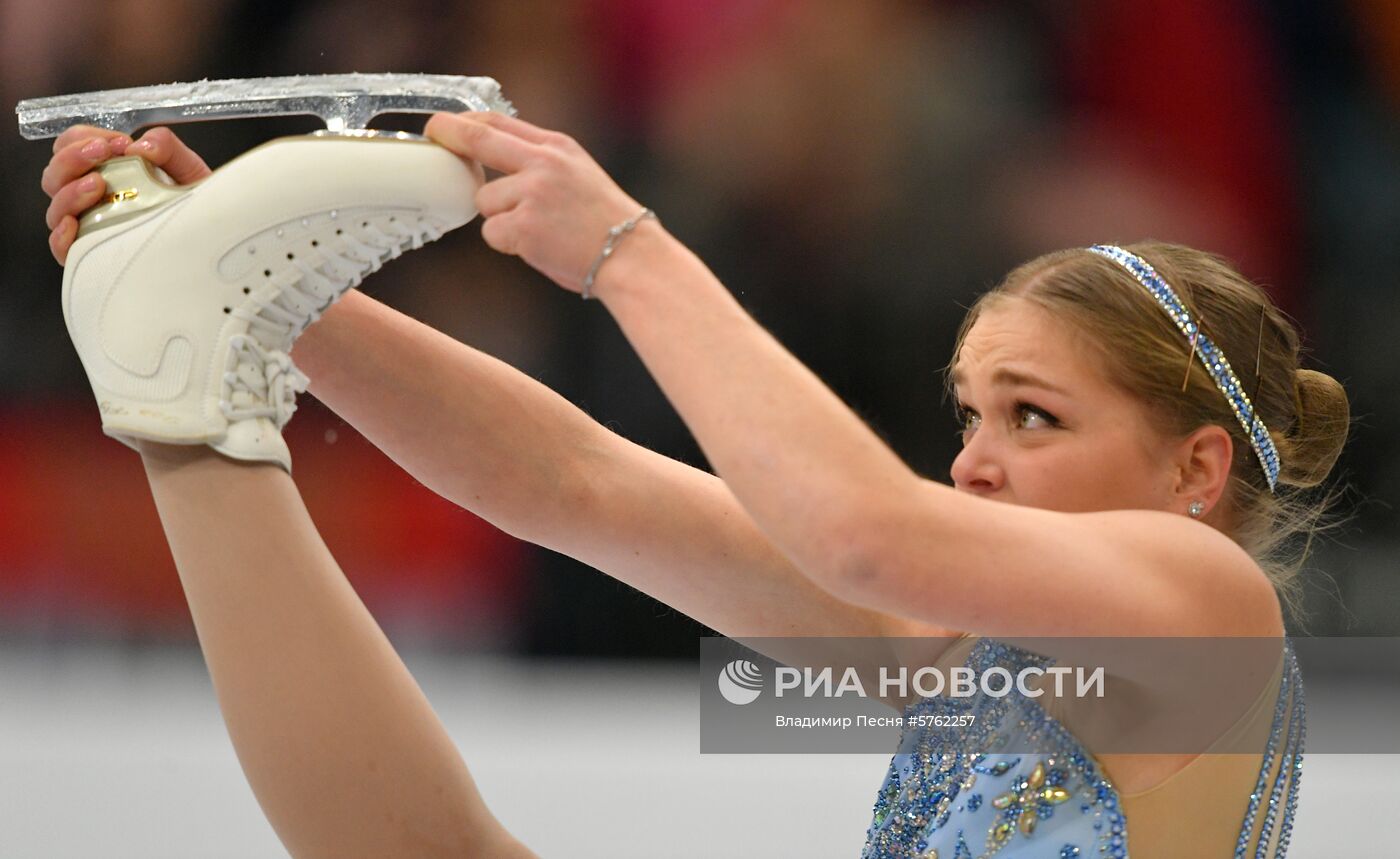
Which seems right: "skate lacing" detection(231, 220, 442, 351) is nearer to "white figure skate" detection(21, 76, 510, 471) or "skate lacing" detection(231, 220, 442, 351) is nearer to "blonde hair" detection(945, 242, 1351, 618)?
"white figure skate" detection(21, 76, 510, 471)

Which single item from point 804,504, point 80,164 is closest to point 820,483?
point 804,504

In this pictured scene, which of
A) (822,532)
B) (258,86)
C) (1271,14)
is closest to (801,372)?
(822,532)

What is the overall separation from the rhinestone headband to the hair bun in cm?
8

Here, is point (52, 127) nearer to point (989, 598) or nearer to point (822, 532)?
point (822, 532)

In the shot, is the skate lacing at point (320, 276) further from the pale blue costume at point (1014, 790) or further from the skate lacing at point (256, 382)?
the pale blue costume at point (1014, 790)

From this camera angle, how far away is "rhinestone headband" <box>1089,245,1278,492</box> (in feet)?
4.82

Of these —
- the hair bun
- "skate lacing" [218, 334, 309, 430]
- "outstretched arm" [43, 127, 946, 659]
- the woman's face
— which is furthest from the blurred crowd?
"skate lacing" [218, 334, 309, 430]

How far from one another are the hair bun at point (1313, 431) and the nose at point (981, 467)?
34 centimetres

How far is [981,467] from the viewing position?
4.86 ft

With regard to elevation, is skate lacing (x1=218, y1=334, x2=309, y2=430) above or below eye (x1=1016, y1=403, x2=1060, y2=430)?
below

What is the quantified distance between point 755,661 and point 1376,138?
1.97 meters

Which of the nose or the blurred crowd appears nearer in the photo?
the nose

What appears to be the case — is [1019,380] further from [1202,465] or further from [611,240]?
[611,240]

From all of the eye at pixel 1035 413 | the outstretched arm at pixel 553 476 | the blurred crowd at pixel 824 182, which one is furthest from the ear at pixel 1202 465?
the blurred crowd at pixel 824 182
